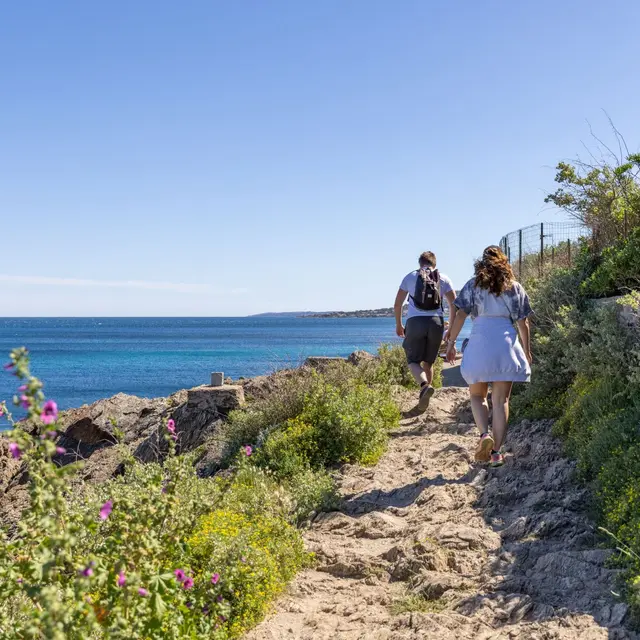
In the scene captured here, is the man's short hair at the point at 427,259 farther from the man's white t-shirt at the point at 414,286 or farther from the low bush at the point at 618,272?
the low bush at the point at 618,272

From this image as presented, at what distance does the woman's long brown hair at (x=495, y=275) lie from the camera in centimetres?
620

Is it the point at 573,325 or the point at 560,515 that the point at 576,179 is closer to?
the point at 573,325

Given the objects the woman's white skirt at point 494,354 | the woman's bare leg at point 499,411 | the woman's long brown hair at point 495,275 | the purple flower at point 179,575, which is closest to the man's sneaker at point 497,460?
the woman's bare leg at point 499,411

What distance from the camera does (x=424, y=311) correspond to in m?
8.47

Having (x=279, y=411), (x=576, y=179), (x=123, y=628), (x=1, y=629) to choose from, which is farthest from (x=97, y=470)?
(x=576, y=179)

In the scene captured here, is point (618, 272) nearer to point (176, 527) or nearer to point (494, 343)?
point (494, 343)

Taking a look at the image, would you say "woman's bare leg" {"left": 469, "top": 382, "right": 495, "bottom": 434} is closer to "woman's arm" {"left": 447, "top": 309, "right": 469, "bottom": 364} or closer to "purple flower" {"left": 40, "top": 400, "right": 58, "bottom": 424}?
"woman's arm" {"left": 447, "top": 309, "right": 469, "bottom": 364}

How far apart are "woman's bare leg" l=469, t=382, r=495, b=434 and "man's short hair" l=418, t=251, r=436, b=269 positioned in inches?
95.9

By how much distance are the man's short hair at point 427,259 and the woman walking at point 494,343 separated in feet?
6.78

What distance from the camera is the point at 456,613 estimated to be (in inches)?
161

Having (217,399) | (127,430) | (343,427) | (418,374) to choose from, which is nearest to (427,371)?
(418,374)

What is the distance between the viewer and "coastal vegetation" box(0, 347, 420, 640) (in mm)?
2707

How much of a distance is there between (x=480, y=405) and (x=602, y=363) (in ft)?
4.49

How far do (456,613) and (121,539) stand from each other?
211cm
